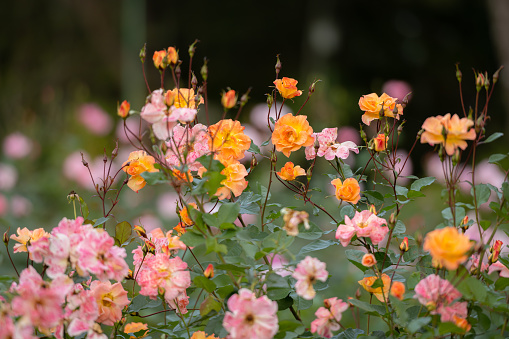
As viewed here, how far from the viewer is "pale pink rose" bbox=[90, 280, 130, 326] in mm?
668

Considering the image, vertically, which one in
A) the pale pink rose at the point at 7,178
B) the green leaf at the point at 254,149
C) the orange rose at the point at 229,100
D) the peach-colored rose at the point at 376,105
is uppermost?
the pale pink rose at the point at 7,178

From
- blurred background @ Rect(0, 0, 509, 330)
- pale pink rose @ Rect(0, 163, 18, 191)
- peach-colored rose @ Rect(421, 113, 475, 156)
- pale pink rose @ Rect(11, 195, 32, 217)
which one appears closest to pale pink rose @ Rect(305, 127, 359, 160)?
peach-colored rose @ Rect(421, 113, 475, 156)

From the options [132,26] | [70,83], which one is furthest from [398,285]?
[70,83]

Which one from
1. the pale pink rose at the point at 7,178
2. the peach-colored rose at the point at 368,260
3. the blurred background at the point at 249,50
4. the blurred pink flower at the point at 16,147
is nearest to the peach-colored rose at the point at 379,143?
the peach-colored rose at the point at 368,260

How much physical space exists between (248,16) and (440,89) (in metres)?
1.95

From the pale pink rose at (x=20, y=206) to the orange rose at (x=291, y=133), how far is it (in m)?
1.53

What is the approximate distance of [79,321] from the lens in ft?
1.94

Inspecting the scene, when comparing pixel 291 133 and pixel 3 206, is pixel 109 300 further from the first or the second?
pixel 3 206

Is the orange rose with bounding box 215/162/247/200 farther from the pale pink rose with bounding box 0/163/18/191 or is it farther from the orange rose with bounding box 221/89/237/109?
the pale pink rose with bounding box 0/163/18/191

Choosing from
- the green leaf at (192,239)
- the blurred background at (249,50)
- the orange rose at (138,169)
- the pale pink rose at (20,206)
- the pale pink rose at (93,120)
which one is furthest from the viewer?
the blurred background at (249,50)

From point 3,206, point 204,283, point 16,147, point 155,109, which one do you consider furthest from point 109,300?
point 16,147

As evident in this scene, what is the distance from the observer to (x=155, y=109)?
0.64 meters

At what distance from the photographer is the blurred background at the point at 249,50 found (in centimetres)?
375

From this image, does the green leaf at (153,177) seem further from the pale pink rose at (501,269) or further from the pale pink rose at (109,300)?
the pale pink rose at (501,269)
